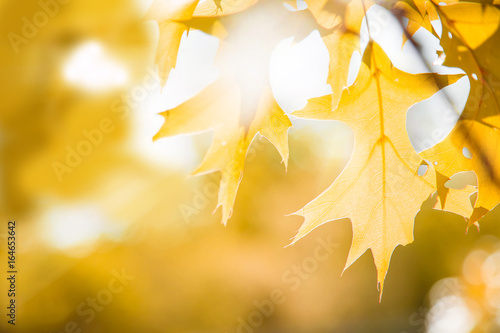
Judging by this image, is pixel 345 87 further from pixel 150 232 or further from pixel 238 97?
pixel 150 232

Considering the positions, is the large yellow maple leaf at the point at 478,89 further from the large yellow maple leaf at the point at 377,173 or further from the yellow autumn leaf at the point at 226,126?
the yellow autumn leaf at the point at 226,126

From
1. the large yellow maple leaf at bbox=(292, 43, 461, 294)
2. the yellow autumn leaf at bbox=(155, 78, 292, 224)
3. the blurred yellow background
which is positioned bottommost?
the blurred yellow background

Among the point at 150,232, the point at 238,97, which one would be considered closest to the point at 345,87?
the point at 238,97

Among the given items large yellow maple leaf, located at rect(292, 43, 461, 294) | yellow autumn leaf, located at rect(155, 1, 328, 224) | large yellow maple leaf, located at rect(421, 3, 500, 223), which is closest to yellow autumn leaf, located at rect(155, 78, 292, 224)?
yellow autumn leaf, located at rect(155, 1, 328, 224)

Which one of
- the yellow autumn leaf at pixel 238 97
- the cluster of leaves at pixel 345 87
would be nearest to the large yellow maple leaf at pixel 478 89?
the cluster of leaves at pixel 345 87

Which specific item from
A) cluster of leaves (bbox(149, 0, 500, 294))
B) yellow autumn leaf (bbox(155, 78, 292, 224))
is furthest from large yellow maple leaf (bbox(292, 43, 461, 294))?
yellow autumn leaf (bbox(155, 78, 292, 224))

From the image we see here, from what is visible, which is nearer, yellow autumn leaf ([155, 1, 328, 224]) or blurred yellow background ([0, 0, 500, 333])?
yellow autumn leaf ([155, 1, 328, 224])

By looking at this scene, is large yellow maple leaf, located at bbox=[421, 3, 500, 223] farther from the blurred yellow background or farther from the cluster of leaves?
the blurred yellow background

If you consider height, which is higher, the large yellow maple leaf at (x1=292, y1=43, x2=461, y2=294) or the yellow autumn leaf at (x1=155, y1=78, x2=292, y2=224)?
the yellow autumn leaf at (x1=155, y1=78, x2=292, y2=224)
